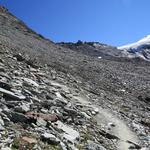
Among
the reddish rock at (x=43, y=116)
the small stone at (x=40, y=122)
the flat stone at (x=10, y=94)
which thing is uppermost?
the flat stone at (x=10, y=94)

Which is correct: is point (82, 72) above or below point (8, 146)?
above

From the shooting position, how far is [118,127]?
22469mm

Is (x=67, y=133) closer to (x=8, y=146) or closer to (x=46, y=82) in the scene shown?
(x=8, y=146)

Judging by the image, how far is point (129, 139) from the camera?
2073 cm

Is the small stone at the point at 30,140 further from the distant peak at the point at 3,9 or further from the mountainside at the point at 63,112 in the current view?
the distant peak at the point at 3,9

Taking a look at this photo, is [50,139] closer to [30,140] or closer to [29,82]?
[30,140]

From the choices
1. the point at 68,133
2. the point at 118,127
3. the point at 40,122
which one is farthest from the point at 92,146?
the point at 118,127

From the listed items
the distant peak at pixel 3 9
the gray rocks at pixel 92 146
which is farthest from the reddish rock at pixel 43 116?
the distant peak at pixel 3 9

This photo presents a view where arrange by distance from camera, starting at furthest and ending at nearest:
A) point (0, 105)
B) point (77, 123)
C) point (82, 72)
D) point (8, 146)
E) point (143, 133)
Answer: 1. point (82, 72)
2. point (143, 133)
3. point (77, 123)
4. point (0, 105)
5. point (8, 146)

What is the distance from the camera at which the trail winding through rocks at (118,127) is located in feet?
65.1

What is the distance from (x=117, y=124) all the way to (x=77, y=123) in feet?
12.5

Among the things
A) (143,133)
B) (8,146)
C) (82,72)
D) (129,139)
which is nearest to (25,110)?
(8,146)

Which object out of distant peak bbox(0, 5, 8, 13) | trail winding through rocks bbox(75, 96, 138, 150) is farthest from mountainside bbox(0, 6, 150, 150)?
distant peak bbox(0, 5, 8, 13)

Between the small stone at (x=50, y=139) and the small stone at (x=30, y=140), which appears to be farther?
the small stone at (x=50, y=139)
